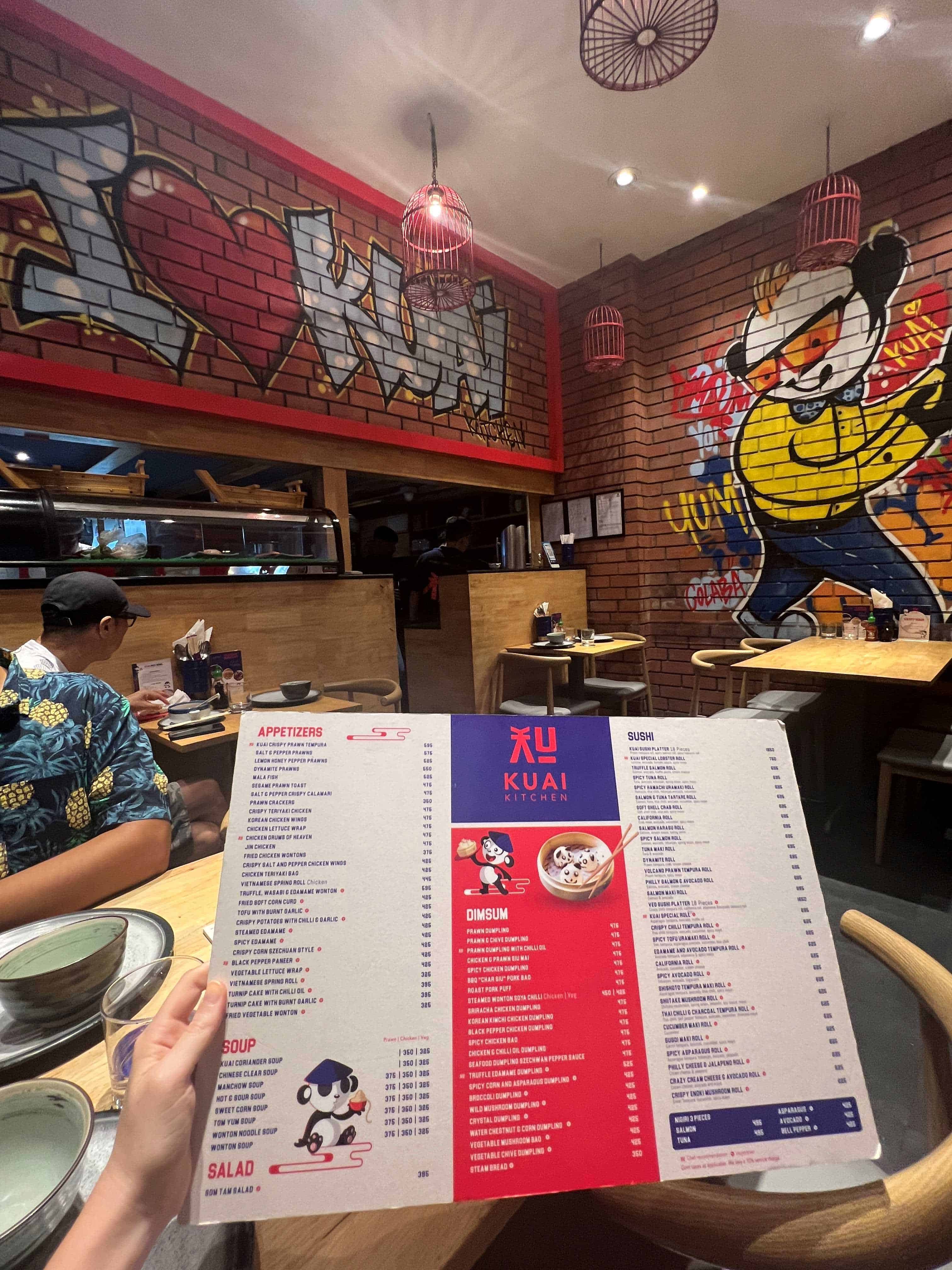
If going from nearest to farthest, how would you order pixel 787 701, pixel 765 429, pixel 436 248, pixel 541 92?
pixel 541 92
pixel 787 701
pixel 436 248
pixel 765 429

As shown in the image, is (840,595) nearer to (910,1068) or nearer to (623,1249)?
(910,1068)

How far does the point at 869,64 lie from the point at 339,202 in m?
3.03

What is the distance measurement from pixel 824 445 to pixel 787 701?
1.89 metres

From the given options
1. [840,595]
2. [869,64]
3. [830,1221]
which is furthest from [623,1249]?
[869,64]

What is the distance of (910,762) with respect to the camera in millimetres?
2404

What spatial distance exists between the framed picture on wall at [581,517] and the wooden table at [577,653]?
4.21ft

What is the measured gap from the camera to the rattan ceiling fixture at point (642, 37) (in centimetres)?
214

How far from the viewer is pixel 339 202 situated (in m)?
3.63

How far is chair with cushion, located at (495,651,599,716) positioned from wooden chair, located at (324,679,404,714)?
65 centimetres

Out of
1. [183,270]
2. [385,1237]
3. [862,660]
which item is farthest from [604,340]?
[385,1237]

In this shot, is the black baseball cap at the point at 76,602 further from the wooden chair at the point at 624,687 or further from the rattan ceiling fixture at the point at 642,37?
the wooden chair at the point at 624,687

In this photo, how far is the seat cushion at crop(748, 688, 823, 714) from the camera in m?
3.16

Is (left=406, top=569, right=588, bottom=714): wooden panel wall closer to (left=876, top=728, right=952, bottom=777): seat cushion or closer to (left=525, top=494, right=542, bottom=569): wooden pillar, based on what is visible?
(left=525, top=494, right=542, bottom=569): wooden pillar

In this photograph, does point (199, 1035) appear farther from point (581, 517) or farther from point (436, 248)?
point (581, 517)
